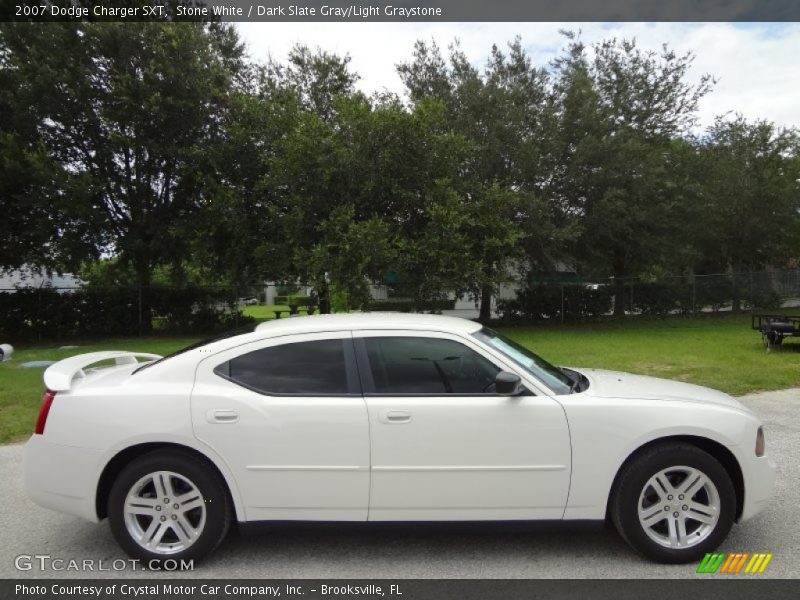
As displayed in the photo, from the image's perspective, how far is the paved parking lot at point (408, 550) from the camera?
3.29 metres

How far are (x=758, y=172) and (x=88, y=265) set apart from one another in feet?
86.4

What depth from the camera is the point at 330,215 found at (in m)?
15.2

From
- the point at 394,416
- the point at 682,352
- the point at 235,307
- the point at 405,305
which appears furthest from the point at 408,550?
the point at 235,307

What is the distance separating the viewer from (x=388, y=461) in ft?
10.9

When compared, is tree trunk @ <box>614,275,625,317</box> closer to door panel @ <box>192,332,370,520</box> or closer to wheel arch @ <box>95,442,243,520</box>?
door panel @ <box>192,332,370,520</box>

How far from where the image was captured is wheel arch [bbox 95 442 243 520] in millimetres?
3373

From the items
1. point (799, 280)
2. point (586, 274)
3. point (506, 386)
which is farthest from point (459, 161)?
point (799, 280)

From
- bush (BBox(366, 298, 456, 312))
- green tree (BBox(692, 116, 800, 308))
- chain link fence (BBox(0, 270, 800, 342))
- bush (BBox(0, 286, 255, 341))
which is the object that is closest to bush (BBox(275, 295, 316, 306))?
chain link fence (BBox(0, 270, 800, 342))

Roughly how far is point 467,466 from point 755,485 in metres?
1.74

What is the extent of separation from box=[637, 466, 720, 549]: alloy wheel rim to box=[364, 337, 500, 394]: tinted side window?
1.14 meters

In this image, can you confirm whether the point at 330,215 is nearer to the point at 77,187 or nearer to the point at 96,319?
the point at 77,187

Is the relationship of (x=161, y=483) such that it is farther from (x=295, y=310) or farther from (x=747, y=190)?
(x=747, y=190)

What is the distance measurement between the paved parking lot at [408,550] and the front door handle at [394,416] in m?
0.64
